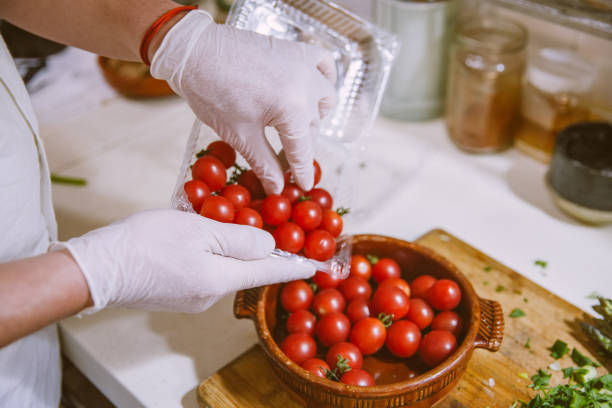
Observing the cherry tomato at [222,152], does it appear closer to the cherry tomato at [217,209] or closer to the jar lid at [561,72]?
the cherry tomato at [217,209]

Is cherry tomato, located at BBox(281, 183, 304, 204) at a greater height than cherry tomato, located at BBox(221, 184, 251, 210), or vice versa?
cherry tomato, located at BBox(221, 184, 251, 210)

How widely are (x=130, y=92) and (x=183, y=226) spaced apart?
1057mm

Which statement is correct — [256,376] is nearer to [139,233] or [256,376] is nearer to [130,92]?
[139,233]

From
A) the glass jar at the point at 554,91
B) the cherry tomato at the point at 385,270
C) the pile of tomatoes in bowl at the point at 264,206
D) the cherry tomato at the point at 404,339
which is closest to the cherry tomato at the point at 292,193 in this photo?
the pile of tomatoes in bowl at the point at 264,206

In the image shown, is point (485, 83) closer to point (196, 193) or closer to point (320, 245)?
point (320, 245)

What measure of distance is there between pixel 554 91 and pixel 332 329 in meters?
0.87

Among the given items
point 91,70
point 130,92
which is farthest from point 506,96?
point 91,70

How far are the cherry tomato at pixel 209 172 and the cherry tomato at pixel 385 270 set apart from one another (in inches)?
13.6

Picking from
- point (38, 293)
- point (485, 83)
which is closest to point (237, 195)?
point (38, 293)

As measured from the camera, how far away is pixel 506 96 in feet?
4.50

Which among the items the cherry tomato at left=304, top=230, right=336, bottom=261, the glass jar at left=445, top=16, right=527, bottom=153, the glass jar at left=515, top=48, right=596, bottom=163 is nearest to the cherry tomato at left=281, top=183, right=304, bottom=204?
the cherry tomato at left=304, top=230, right=336, bottom=261

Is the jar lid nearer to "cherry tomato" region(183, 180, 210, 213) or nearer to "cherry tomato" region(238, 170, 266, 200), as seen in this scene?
"cherry tomato" region(238, 170, 266, 200)

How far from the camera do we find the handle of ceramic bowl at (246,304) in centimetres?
92

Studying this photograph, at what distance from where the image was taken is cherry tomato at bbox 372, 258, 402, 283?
100cm
